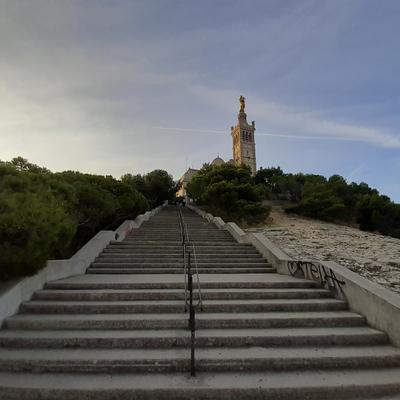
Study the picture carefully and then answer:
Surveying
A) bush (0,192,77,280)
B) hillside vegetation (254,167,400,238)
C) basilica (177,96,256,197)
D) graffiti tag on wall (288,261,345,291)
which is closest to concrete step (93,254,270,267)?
graffiti tag on wall (288,261,345,291)

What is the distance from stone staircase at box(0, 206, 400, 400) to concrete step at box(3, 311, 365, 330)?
0.01 metres

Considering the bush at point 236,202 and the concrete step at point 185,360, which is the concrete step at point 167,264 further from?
the bush at point 236,202

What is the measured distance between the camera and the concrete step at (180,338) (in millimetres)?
4082

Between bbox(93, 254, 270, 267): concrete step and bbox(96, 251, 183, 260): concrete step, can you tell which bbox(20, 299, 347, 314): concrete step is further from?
bbox(96, 251, 183, 260): concrete step

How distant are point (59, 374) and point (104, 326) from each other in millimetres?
929

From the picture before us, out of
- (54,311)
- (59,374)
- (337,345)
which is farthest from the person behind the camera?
(54,311)

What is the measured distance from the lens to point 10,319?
4461mm

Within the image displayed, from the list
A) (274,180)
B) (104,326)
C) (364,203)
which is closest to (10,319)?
(104,326)

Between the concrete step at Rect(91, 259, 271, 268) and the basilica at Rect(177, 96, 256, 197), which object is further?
the basilica at Rect(177, 96, 256, 197)

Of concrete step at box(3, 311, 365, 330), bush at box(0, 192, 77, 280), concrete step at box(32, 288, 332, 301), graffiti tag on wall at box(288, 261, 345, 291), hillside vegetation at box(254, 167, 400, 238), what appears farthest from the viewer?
hillside vegetation at box(254, 167, 400, 238)

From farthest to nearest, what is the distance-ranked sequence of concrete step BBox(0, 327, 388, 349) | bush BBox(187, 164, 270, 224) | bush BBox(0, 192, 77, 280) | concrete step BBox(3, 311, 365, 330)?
bush BBox(187, 164, 270, 224) → concrete step BBox(3, 311, 365, 330) → bush BBox(0, 192, 77, 280) → concrete step BBox(0, 327, 388, 349)

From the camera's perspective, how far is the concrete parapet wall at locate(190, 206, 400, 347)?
4227 millimetres

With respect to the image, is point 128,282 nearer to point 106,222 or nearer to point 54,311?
point 54,311

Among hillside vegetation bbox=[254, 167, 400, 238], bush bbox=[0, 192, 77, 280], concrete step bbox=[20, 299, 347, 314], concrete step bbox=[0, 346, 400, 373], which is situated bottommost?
concrete step bbox=[0, 346, 400, 373]
